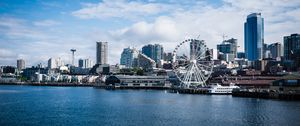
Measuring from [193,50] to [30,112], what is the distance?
5922 centimetres

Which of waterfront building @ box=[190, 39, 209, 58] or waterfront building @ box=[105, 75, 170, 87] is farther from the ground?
waterfront building @ box=[190, 39, 209, 58]

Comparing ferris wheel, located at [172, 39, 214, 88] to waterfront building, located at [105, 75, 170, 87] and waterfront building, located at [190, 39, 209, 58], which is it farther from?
waterfront building, located at [105, 75, 170, 87]

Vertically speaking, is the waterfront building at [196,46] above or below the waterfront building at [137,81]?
above

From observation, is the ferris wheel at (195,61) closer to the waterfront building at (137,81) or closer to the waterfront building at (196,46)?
the waterfront building at (196,46)

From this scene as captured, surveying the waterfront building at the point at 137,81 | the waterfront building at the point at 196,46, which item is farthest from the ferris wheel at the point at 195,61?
the waterfront building at the point at 137,81

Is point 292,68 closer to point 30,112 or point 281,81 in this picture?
point 281,81

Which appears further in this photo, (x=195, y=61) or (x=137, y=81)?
(x=137, y=81)

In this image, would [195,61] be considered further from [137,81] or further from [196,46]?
[137,81]

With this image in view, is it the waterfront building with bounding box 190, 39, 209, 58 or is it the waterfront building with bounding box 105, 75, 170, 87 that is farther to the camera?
the waterfront building with bounding box 105, 75, 170, 87

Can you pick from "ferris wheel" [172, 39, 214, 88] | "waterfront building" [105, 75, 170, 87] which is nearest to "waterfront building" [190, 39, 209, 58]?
"ferris wheel" [172, 39, 214, 88]

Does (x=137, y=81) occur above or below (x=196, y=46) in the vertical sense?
below

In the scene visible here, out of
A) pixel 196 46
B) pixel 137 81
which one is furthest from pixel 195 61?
pixel 137 81

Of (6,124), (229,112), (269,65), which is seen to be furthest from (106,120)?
(269,65)

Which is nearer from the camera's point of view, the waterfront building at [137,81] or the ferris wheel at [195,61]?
the ferris wheel at [195,61]
